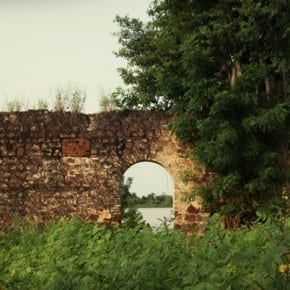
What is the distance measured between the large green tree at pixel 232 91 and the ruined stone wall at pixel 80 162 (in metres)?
0.61

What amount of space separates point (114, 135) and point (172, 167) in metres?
1.30

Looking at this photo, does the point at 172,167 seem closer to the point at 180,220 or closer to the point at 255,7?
the point at 180,220

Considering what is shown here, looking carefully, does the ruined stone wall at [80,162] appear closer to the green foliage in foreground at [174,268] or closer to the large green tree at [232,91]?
the large green tree at [232,91]

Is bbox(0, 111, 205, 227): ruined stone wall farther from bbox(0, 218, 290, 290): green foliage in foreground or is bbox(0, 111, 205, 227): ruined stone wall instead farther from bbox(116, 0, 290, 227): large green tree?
bbox(0, 218, 290, 290): green foliage in foreground

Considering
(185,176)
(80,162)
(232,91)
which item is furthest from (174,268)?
(80,162)

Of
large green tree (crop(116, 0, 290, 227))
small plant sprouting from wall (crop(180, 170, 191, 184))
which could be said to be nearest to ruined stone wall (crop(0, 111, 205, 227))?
Result: small plant sprouting from wall (crop(180, 170, 191, 184))

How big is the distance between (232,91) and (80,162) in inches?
130

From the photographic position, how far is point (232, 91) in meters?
9.92

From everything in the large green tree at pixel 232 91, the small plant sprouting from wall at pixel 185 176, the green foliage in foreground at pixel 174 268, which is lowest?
the green foliage in foreground at pixel 174 268

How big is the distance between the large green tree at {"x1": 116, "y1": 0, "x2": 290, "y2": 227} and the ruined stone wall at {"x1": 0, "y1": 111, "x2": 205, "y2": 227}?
23.8 inches

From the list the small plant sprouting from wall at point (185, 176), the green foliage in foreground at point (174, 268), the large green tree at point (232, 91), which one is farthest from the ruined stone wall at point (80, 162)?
the green foliage in foreground at point (174, 268)

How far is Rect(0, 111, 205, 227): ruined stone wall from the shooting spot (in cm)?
1114

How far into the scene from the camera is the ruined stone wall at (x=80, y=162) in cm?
1114

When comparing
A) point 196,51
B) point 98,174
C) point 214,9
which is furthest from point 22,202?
point 214,9
